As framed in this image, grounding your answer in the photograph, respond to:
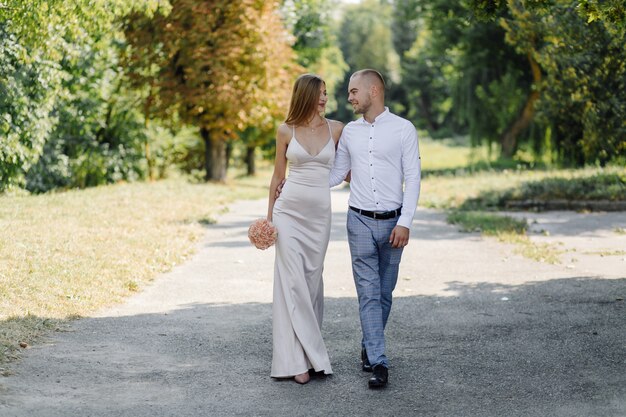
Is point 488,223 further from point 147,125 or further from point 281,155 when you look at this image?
point 147,125

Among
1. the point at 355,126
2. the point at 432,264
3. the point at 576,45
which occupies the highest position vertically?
the point at 576,45

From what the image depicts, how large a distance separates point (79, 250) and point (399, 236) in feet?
20.3

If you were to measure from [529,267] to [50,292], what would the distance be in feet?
19.5

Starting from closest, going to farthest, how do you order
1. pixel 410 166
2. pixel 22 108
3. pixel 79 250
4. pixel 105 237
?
pixel 410 166 < pixel 79 250 < pixel 105 237 < pixel 22 108

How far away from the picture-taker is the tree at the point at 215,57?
82.4ft

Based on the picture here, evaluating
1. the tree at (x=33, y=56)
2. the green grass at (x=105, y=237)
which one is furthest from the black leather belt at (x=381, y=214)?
the tree at (x=33, y=56)

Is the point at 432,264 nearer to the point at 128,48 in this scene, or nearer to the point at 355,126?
the point at 355,126

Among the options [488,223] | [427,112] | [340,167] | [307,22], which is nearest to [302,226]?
[340,167]

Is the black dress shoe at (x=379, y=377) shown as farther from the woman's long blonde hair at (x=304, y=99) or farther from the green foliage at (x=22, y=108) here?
the green foliage at (x=22, y=108)

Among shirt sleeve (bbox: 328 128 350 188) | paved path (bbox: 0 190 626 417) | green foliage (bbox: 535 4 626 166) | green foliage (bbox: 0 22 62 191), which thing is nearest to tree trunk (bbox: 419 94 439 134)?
green foliage (bbox: 535 4 626 166)

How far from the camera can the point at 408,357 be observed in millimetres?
6707

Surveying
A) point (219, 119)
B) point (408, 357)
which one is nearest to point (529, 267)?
point (408, 357)

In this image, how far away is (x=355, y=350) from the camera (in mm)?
6969

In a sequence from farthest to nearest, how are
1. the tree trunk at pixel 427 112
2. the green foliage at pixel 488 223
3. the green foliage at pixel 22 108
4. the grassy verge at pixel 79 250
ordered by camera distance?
the tree trunk at pixel 427 112, the green foliage at pixel 22 108, the green foliage at pixel 488 223, the grassy verge at pixel 79 250
